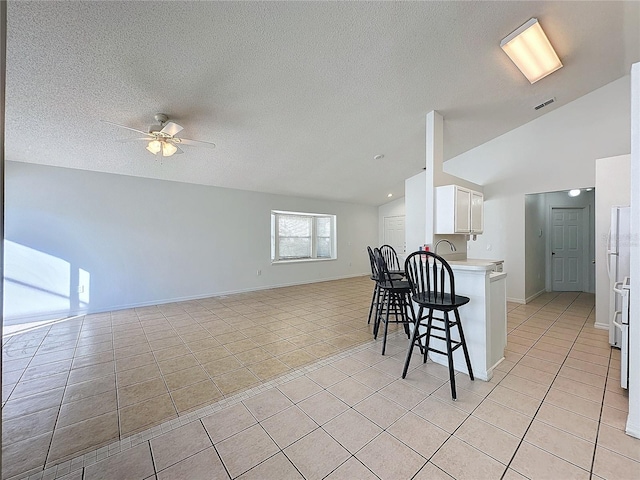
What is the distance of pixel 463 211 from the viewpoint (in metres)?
3.42

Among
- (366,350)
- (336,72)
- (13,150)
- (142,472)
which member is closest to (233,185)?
(13,150)

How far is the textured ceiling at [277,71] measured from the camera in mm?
2098

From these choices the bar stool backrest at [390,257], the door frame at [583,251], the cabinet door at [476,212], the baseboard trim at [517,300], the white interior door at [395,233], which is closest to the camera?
the cabinet door at [476,212]

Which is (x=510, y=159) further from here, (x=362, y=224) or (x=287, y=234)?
(x=287, y=234)

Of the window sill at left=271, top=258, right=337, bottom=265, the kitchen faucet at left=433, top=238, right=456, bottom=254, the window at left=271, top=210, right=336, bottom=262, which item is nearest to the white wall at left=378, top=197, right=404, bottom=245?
the window at left=271, top=210, right=336, bottom=262

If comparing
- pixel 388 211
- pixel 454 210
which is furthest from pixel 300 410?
pixel 388 211

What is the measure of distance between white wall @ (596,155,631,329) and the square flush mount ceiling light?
1513 mm

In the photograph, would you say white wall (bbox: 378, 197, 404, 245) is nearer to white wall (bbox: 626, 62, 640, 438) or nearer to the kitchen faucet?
the kitchen faucet

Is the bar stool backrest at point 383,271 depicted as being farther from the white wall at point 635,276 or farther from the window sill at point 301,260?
the window sill at point 301,260

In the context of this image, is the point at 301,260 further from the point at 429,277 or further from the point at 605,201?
the point at 605,201

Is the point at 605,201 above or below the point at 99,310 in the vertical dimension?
above

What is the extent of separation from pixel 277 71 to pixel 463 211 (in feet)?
8.85

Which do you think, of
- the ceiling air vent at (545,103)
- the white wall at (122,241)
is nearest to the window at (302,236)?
the white wall at (122,241)

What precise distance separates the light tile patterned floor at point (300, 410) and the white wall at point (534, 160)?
2107 millimetres
